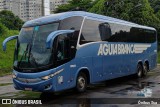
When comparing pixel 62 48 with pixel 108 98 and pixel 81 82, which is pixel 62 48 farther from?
pixel 108 98

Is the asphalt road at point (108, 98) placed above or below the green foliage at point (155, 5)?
below

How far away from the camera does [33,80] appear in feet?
39.9

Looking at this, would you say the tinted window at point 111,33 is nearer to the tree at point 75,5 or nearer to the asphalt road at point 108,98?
the asphalt road at point 108,98

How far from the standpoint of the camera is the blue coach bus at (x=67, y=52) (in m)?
12.2

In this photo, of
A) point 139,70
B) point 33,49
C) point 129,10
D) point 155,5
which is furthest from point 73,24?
point 155,5

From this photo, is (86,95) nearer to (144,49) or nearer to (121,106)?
(121,106)

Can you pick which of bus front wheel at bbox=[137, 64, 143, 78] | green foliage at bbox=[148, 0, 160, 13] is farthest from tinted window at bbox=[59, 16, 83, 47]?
green foliage at bbox=[148, 0, 160, 13]

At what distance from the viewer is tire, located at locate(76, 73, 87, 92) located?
13.8 m

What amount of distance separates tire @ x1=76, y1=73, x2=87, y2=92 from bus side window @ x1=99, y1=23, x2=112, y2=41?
2415 mm

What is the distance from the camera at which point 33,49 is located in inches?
495

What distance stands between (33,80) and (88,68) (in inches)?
123

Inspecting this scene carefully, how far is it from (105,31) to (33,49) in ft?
15.4

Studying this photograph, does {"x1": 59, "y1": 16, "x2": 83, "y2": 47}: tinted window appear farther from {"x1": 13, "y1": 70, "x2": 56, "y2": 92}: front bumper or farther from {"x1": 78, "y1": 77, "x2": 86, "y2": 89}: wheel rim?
{"x1": 13, "y1": 70, "x2": 56, "y2": 92}: front bumper

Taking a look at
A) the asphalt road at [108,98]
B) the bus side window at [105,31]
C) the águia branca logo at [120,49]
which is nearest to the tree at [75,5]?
the águia branca logo at [120,49]
